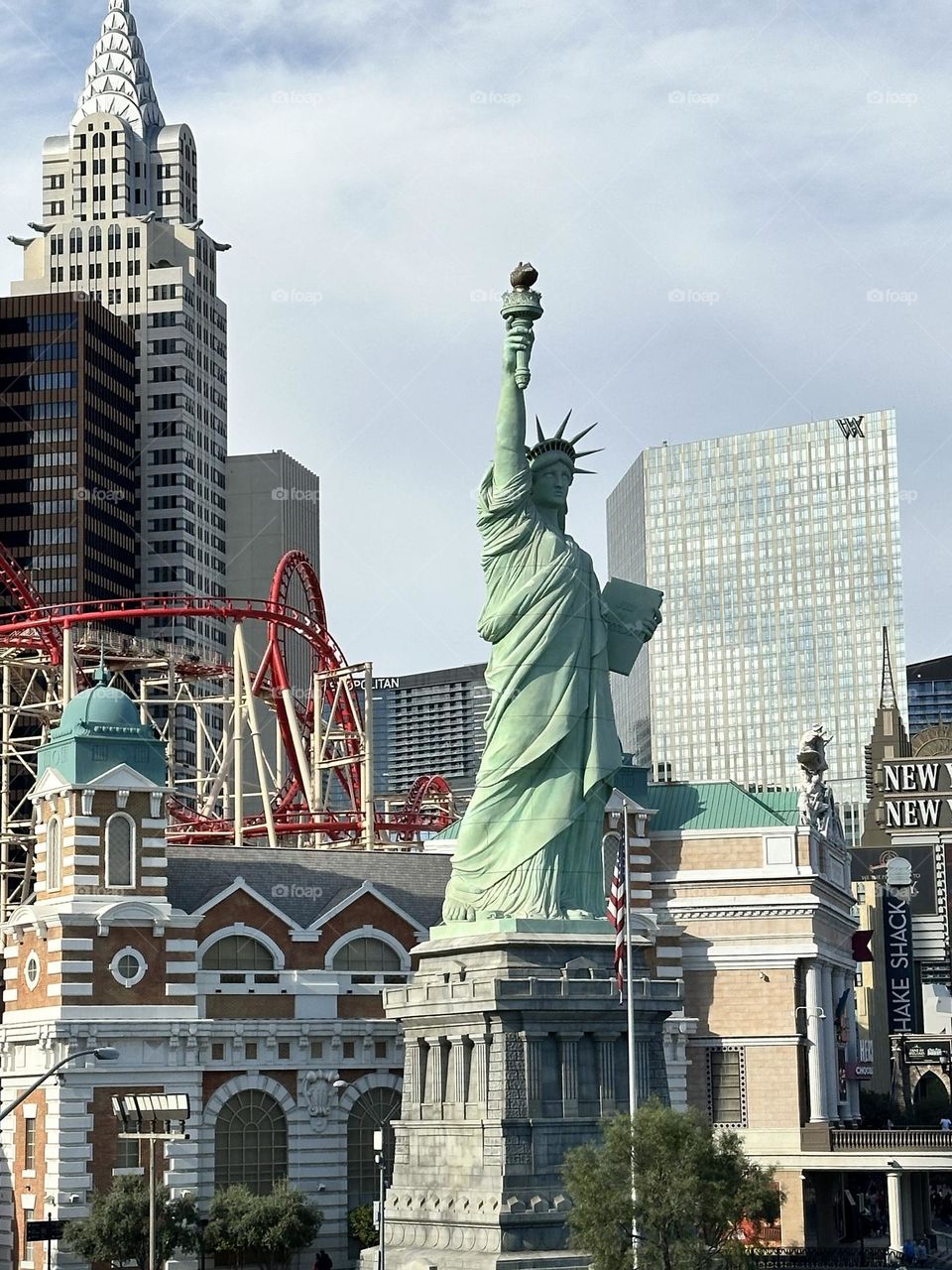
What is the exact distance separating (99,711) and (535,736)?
12807 millimetres

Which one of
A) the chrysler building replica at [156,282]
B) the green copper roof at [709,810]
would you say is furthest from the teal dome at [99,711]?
the chrysler building replica at [156,282]

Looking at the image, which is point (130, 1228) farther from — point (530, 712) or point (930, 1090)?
point (930, 1090)

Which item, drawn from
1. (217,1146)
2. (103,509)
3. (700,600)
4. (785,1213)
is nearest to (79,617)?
(217,1146)

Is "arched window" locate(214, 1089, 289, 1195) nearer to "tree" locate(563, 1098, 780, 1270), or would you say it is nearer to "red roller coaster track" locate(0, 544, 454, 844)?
"red roller coaster track" locate(0, 544, 454, 844)

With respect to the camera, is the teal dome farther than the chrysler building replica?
No

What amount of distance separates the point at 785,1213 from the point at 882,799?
97902 mm

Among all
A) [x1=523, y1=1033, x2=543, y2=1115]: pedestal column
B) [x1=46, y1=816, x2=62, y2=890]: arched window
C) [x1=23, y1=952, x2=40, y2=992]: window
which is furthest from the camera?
[x1=46, y1=816, x2=62, y2=890]: arched window

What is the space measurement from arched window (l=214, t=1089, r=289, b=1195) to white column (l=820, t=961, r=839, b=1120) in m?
17.9

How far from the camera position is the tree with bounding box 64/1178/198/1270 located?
185 ft

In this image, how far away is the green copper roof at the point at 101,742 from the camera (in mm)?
62281

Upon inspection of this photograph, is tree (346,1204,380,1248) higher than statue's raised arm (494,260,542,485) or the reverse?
the reverse

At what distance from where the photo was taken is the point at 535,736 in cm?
5916

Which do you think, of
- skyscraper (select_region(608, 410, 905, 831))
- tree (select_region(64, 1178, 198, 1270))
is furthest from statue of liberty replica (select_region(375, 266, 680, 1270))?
skyscraper (select_region(608, 410, 905, 831))

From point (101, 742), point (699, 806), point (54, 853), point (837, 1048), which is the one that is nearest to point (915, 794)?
point (837, 1048)
